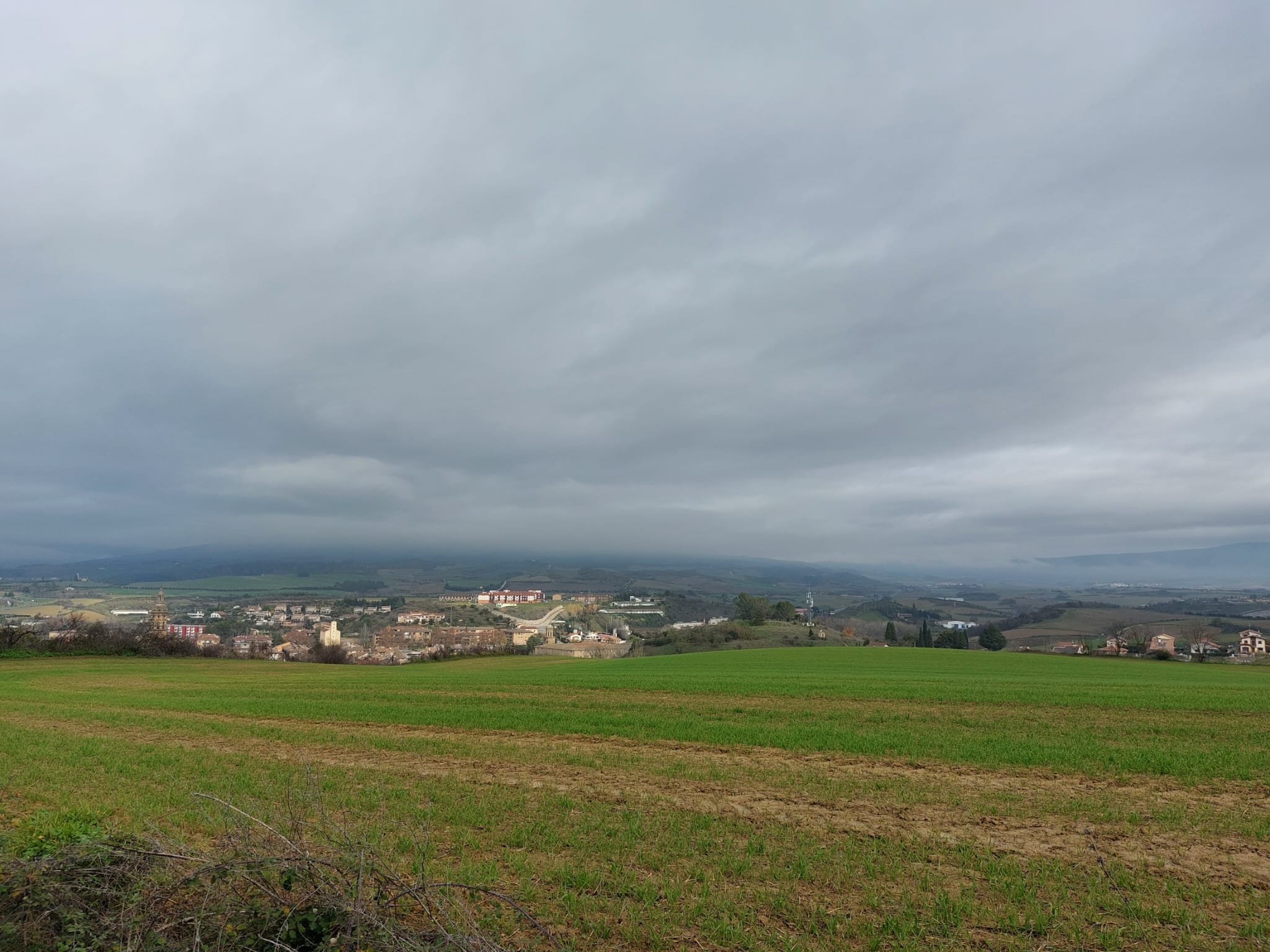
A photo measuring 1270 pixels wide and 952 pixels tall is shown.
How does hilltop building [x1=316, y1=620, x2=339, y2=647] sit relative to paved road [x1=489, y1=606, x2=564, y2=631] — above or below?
above

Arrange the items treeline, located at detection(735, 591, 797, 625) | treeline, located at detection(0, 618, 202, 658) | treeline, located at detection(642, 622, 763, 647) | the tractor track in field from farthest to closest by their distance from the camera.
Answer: treeline, located at detection(735, 591, 797, 625), treeline, located at detection(642, 622, 763, 647), treeline, located at detection(0, 618, 202, 658), the tractor track in field

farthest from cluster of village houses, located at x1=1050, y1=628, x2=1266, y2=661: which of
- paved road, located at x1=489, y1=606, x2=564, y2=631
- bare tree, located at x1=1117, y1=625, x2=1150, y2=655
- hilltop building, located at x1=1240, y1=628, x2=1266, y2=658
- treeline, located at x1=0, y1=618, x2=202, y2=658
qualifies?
treeline, located at x1=0, y1=618, x2=202, y2=658

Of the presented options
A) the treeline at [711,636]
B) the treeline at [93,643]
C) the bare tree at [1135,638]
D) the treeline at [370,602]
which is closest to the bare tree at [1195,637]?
the bare tree at [1135,638]

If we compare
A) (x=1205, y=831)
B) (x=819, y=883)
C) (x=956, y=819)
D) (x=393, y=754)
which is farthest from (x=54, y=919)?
(x=1205, y=831)

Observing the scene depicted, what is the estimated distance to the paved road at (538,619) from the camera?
112006mm

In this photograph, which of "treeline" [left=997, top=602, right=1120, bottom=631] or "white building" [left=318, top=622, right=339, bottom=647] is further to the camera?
"treeline" [left=997, top=602, right=1120, bottom=631]

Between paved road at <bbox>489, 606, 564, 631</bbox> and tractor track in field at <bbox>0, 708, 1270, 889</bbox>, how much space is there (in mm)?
91452

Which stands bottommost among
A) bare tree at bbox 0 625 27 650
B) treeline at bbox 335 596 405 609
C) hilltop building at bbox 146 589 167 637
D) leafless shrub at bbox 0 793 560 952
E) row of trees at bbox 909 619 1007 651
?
treeline at bbox 335 596 405 609

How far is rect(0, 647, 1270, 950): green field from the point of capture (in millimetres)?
6098

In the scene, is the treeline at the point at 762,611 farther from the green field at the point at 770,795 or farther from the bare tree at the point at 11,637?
the bare tree at the point at 11,637

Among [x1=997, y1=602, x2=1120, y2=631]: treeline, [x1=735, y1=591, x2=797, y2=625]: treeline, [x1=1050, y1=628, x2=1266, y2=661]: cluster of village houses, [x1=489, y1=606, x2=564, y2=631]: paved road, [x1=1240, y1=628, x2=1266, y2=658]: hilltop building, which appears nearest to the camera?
[x1=1050, y1=628, x2=1266, y2=661]: cluster of village houses

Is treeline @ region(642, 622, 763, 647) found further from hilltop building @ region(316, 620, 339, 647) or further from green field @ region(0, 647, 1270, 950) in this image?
green field @ region(0, 647, 1270, 950)

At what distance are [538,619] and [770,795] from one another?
12198 centimetres

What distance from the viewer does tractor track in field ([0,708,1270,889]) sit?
7.68 m
